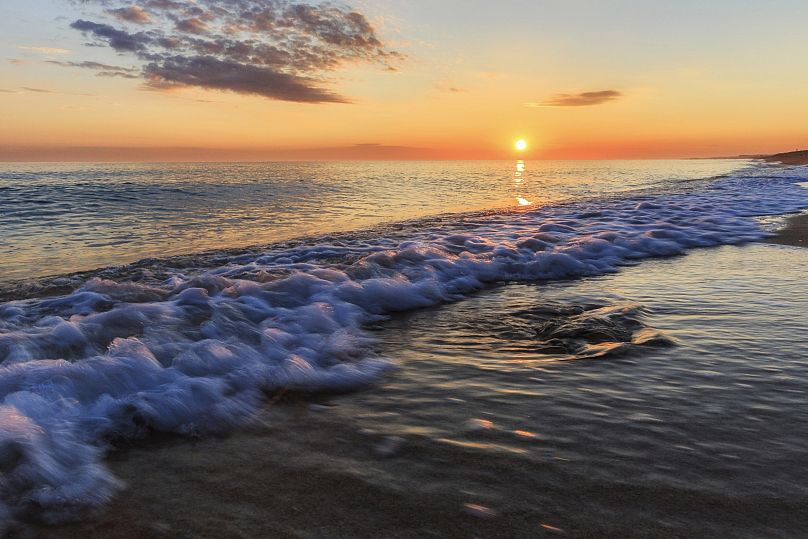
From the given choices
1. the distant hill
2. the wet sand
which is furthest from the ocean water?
the distant hill

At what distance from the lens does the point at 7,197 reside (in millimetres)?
26312

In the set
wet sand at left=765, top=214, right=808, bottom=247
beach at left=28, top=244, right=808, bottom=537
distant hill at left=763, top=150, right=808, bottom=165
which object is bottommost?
beach at left=28, top=244, right=808, bottom=537

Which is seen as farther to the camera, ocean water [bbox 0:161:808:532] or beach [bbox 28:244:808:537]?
ocean water [bbox 0:161:808:532]

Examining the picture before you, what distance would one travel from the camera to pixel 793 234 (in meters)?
11.4

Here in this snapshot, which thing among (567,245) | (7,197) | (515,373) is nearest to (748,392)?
(515,373)

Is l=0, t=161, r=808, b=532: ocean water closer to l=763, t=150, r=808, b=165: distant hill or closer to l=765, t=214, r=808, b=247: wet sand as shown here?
l=765, t=214, r=808, b=247: wet sand

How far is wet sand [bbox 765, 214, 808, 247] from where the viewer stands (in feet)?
33.8

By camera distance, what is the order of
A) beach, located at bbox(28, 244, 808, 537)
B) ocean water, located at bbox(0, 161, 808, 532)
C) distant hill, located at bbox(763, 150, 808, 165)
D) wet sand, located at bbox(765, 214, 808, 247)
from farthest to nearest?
distant hill, located at bbox(763, 150, 808, 165), wet sand, located at bbox(765, 214, 808, 247), ocean water, located at bbox(0, 161, 808, 532), beach, located at bbox(28, 244, 808, 537)

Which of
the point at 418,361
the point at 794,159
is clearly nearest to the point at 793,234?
the point at 418,361

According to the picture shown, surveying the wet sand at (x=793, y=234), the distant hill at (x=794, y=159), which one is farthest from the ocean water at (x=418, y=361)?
the distant hill at (x=794, y=159)

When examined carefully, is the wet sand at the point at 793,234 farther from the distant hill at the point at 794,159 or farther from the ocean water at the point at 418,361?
the distant hill at the point at 794,159

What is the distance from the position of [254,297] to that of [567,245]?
21.0 feet

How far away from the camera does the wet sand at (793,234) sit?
10.3 metres

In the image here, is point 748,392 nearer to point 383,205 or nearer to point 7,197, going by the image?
point 383,205
